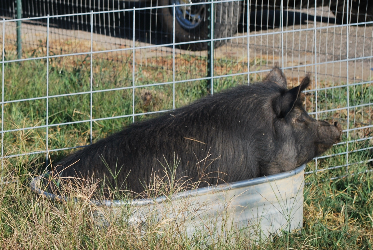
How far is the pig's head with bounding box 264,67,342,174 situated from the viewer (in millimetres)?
3947

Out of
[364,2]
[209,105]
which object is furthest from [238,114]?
[364,2]

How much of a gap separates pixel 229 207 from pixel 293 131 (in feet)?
3.39

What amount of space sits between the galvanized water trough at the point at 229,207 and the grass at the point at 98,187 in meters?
0.07

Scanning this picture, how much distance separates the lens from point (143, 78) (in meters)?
6.91

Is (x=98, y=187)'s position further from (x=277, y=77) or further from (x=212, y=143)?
(x=277, y=77)

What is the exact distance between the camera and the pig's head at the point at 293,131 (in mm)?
3947

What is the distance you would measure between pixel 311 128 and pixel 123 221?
74.1 inches

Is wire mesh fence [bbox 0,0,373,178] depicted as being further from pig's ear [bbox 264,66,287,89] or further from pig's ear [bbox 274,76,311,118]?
pig's ear [bbox 274,76,311,118]

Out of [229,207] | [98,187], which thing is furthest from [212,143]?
[98,187]

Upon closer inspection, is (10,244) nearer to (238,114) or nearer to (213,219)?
(213,219)

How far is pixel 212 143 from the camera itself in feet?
12.7

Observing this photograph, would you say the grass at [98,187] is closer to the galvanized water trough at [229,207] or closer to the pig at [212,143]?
the galvanized water trough at [229,207]

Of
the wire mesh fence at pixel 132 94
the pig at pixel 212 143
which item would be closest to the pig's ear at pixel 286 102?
the pig at pixel 212 143

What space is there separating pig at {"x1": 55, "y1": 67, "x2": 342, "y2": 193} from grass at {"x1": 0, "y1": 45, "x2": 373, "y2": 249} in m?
0.26
